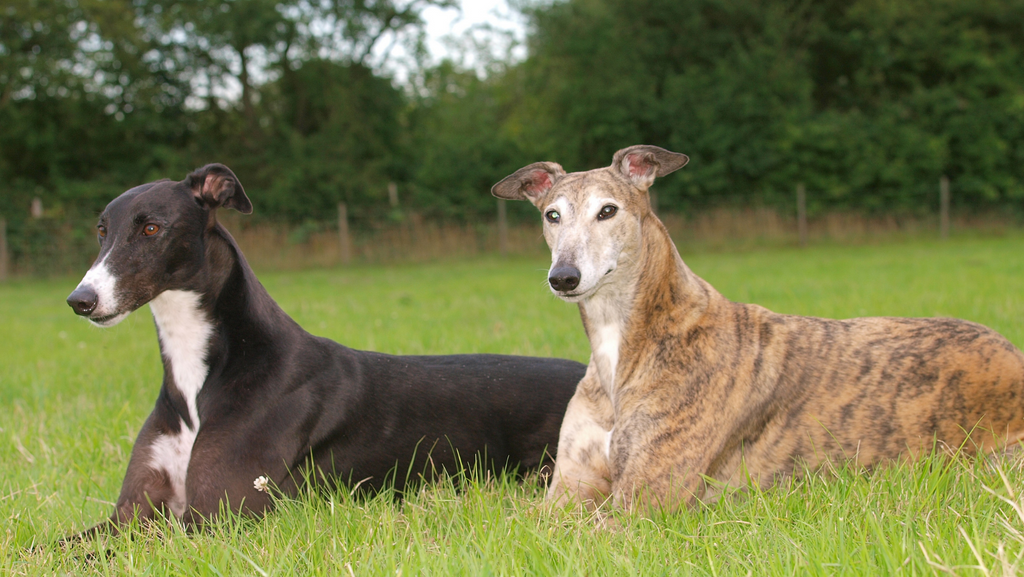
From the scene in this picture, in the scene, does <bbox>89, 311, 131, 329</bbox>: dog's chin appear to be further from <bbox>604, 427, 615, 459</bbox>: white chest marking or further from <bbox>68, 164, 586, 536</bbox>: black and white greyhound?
<bbox>604, 427, 615, 459</bbox>: white chest marking

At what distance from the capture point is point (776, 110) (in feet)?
98.1

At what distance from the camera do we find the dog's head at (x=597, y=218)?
306cm

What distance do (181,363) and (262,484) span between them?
2.18 feet

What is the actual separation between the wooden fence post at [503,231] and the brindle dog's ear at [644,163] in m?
20.4

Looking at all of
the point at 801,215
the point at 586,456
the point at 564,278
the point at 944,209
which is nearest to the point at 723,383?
the point at 586,456

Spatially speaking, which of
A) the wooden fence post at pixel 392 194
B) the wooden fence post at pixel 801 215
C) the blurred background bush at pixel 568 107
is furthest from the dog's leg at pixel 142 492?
the wooden fence post at pixel 392 194

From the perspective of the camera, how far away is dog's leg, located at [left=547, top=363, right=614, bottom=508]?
10.4 ft

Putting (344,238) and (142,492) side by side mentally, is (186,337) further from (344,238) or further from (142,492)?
(344,238)

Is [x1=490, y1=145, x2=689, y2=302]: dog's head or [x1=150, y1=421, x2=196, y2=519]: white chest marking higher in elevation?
[x1=490, y1=145, x2=689, y2=302]: dog's head

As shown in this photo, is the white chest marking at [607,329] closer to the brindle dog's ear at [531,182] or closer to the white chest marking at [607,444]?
the white chest marking at [607,444]

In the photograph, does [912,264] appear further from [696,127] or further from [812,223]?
[696,127]

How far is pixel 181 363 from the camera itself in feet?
10.8

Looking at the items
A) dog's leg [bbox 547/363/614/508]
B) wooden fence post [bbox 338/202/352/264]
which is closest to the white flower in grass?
dog's leg [bbox 547/363/614/508]

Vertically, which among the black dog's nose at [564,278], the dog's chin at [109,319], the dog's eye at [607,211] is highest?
the dog's eye at [607,211]
